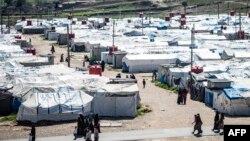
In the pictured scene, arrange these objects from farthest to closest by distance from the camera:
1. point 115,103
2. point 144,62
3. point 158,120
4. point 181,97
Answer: point 144,62, point 181,97, point 115,103, point 158,120

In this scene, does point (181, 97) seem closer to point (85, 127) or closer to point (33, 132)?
point (85, 127)

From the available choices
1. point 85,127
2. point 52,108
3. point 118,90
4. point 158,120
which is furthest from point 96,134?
point 118,90

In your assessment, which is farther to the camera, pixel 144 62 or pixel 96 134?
pixel 144 62

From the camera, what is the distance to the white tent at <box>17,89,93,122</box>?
1054 inches

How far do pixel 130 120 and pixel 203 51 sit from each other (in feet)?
79.3

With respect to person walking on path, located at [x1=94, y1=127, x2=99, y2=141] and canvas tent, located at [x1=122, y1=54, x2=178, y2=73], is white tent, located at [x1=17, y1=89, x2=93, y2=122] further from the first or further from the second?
canvas tent, located at [x1=122, y1=54, x2=178, y2=73]

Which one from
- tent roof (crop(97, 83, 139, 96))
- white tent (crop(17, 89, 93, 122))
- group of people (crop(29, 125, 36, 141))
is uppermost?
tent roof (crop(97, 83, 139, 96))

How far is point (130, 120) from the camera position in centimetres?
2719

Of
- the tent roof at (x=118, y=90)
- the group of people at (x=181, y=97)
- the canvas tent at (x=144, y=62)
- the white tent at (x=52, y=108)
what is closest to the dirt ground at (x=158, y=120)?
the group of people at (x=181, y=97)

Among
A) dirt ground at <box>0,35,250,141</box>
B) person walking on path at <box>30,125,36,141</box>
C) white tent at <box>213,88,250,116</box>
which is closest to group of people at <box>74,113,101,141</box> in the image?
dirt ground at <box>0,35,250,141</box>

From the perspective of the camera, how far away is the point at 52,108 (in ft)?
88.1

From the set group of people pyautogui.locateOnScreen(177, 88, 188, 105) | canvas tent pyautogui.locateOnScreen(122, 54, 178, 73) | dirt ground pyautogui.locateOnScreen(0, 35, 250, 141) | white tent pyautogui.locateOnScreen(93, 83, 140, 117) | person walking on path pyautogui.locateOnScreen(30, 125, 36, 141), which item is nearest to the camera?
person walking on path pyautogui.locateOnScreen(30, 125, 36, 141)

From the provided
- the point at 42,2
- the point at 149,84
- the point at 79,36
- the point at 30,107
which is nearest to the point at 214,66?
the point at 149,84

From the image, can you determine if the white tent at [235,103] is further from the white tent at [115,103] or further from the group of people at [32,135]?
the group of people at [32,135]
